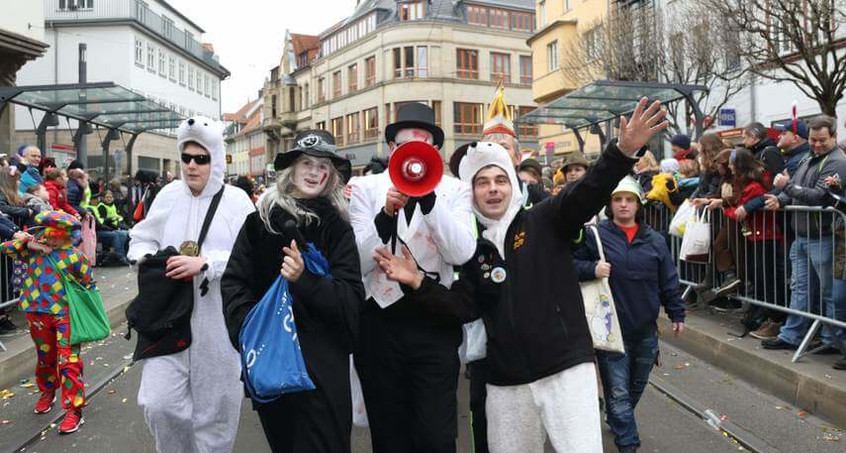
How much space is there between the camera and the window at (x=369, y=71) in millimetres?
51812

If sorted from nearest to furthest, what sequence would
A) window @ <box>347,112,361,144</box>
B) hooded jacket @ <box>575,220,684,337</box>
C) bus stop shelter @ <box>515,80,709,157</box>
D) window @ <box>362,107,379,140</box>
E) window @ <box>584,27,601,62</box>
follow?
1. hooded jacket @ <box>575,220,684,337</box>
2. bus stop shelter @ <box>515,80,709,157</box>
3. window @ <box>584,27,601,62</box>
4. window @ <box>362,107,379,140</box>
5. window @ <box>347,112,361,144</box>

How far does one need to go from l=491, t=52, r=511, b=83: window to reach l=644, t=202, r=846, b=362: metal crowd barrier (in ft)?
146

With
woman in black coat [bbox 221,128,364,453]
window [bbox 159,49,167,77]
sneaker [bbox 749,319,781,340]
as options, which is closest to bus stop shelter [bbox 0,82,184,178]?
woman in black coat [bbox 221,128,364,453]

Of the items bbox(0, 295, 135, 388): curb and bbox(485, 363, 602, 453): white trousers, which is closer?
bbox(485, 363, 602, 453): white trousers

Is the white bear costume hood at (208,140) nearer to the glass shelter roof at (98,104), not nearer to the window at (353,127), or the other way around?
the glass shelter roof at (98,104)

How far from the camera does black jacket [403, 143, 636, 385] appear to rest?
9.98 ft

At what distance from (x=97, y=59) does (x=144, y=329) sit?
139ft

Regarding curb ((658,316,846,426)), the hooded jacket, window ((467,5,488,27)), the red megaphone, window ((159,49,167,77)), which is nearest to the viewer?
the red megaphone

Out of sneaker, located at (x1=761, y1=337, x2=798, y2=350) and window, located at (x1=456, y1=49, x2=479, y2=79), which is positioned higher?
window, located at (x1=456, y1=49, x2=479, y2=79)

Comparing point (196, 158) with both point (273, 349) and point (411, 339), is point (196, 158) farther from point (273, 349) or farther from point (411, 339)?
point (411, 339)

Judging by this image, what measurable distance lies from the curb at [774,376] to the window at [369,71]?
46.5 m

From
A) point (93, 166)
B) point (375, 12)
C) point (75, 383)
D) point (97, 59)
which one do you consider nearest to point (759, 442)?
point (75, 383)

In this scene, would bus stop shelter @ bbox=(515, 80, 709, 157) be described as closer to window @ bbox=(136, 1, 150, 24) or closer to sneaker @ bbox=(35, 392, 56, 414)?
sneaker @ bbox=(35, 392, 56, 414)

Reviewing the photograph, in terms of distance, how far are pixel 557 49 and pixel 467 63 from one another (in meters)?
17.8
